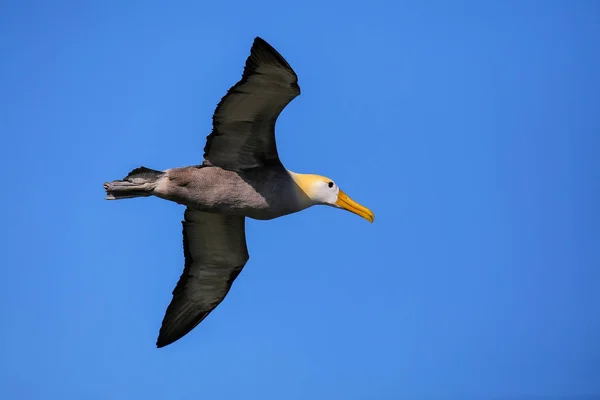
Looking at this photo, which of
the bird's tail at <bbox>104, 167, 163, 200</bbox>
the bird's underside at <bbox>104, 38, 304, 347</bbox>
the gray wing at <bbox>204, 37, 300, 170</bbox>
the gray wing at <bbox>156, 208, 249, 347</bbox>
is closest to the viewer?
the gray wing at <bbox>204, 37, 300, 170</bbox>

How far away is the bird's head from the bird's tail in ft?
5.93

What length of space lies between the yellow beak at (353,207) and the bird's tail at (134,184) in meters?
2.54

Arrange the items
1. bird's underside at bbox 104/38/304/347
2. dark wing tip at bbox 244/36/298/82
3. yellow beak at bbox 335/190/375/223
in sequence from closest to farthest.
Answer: dark wing tip at bbox 244/36/298/82, bird's underside at bbox 104/38/304/347, yellow beak at bbox 335/190/375/223

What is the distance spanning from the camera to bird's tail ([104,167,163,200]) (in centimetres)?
1166

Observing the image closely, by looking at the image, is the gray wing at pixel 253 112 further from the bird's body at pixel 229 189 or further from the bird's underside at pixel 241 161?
the bird's body at pixel 229 189

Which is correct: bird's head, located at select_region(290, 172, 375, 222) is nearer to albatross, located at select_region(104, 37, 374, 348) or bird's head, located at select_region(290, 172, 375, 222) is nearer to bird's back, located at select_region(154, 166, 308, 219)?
albatross, located at select_region(104, 37, 374, 348)

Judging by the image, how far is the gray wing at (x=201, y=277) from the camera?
44.2 ft

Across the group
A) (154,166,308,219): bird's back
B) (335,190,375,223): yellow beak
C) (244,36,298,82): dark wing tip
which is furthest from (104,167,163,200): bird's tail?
(335,190,375,223): yellow beak

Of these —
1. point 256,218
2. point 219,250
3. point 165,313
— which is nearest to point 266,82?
point 256,218

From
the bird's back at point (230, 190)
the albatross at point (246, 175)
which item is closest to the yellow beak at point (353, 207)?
the albatross at point (246, 175)

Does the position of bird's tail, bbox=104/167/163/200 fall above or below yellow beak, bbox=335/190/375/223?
below

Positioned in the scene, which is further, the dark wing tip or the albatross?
the albatross

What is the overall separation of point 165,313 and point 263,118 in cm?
369

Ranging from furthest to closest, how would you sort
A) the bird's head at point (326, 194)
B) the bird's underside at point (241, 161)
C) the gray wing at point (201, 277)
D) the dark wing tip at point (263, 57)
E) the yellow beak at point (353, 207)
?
the gray wing at point (201, 277), the yellow beak at point (353, 207), the bird's head at point (326, 194), the bird's underside at point (241, 161), the dark wing tip at point (263, 57)
